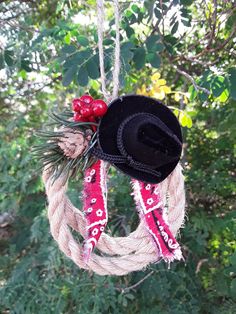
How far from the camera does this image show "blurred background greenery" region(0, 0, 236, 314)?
1.29m

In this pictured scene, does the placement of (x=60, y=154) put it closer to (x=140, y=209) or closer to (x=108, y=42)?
(x=140, y=209)

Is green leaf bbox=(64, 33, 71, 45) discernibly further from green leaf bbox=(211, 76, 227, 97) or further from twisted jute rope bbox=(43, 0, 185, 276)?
twisted jute rope bbox=(43, 0, 185, 276)

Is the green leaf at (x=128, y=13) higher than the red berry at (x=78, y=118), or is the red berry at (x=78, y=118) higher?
the red berry at (x=78, y=118)

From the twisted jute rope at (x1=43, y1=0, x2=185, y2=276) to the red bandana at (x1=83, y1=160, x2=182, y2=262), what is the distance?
2cm

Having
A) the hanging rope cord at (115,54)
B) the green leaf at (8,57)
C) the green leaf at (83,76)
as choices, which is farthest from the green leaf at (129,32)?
the hanging rope cord at (115,54)

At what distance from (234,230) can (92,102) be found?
2.65 feet

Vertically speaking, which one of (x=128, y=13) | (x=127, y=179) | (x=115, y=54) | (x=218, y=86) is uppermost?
(x=115, y=54)

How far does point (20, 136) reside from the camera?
2006 mm

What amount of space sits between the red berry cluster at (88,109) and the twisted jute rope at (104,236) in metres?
0.04

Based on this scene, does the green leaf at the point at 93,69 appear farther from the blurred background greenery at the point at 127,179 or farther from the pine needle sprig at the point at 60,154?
the pine needle sprig at the point at 60,154

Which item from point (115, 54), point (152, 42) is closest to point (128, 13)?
point (152, 42)

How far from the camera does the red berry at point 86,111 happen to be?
26.2 inches

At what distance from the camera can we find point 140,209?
2.35 feet

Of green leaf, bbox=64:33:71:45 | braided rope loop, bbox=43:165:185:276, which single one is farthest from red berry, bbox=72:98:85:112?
green leaf, bbox=64:33:71:45
